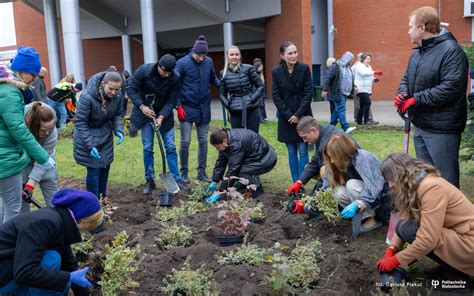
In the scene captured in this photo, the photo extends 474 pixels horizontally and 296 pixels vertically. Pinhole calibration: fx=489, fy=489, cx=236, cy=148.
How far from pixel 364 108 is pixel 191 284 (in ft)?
31.1

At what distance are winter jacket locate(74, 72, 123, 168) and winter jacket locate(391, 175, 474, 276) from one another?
3.64m

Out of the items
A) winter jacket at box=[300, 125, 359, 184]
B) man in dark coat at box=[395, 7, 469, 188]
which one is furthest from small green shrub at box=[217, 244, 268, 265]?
man in dark coat at box=[395, 7, 469, 188]

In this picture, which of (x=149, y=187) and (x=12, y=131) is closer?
(x=12, y=131)

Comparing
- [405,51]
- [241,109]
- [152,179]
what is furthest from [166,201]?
[405,51]

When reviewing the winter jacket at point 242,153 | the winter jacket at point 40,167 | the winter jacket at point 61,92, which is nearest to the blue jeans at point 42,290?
the winter jacket at point 40,167

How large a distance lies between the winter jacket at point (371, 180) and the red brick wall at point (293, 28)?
48.5 feet

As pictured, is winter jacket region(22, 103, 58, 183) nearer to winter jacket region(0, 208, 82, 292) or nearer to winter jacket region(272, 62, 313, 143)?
winter jacket region(0, 208, 82, 292)

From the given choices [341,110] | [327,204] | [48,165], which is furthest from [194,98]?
[341,110]

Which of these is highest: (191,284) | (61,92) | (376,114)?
(61,92)

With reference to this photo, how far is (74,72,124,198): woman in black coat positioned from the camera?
5.43 meters

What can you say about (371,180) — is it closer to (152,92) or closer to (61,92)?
(152,92)

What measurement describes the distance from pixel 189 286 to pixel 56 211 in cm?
103

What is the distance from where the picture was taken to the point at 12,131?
13.1 feet

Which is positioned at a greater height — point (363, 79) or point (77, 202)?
point (363, 79)
